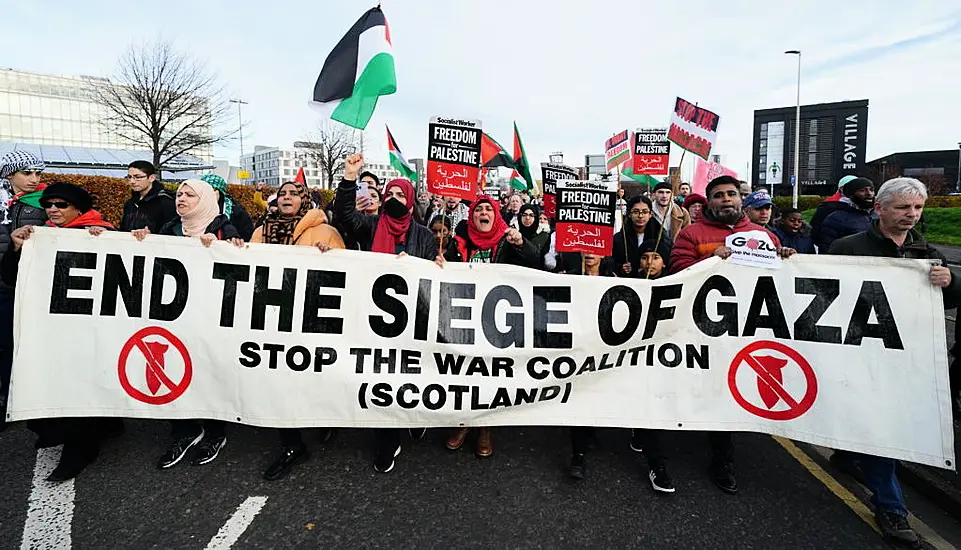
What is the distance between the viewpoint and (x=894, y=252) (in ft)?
10.7

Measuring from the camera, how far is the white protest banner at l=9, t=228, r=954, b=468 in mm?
3334

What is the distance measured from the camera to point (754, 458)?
12.4ft

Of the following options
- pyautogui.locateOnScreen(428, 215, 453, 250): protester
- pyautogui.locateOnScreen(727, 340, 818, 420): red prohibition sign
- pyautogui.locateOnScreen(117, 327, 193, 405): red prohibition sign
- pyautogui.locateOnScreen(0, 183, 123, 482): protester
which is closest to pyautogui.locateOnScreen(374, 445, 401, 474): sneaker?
pyautogui.locateOnScreen(117, 327, 193, 405): red prohibition sign

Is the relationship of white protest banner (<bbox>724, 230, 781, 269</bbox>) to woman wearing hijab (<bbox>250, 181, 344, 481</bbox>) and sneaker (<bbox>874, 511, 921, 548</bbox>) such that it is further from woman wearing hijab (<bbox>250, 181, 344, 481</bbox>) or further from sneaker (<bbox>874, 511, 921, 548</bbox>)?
woman wearing hijab (<bbox>250, 181, 344, 481</bbox>)

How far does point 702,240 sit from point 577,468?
174cm

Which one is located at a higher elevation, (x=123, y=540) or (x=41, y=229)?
(x=41, y=229)

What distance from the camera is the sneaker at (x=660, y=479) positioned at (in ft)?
10.7

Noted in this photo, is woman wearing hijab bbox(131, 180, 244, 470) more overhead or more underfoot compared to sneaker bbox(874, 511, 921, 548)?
more overhead

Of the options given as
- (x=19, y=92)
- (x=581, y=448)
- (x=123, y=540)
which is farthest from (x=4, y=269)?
(x=19, y=92)

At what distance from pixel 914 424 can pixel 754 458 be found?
39.0 inches

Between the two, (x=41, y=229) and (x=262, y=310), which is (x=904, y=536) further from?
(x=41, y=229)

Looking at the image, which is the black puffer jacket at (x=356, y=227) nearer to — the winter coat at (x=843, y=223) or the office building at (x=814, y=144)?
the winter coat at (x=843, y=223)

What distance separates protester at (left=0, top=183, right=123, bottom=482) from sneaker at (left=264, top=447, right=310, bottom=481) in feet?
4.06

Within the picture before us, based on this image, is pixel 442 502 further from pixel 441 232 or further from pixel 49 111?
pixel 49 111
